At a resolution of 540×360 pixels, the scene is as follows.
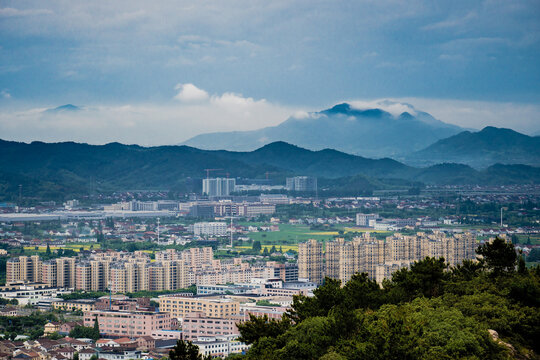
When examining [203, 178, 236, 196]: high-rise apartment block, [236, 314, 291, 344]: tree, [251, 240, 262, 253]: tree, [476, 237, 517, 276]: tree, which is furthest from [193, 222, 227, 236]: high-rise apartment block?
[236, 314, 291, 344]: tree

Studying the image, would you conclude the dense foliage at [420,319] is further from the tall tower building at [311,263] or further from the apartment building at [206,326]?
the tall tower building at [311,263]

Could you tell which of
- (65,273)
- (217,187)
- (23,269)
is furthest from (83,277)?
(217,187)

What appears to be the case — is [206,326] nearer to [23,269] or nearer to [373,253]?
[373,253]

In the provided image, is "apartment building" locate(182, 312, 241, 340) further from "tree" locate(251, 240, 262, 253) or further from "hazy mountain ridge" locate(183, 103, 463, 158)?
"hazy mountain ridge" locate(183, 103, 463, 158)

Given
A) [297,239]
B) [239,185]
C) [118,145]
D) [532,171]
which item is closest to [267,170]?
[239,185]

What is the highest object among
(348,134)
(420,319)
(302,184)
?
(348,134)
